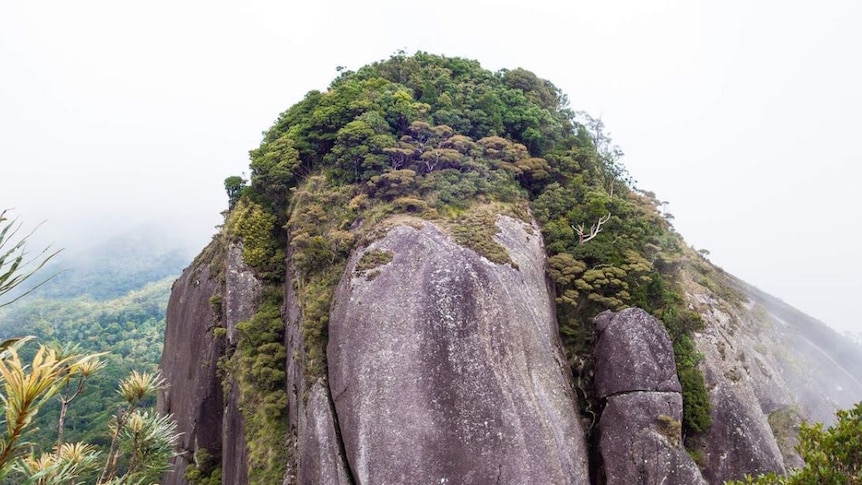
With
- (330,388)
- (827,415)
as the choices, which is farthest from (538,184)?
(827,415)

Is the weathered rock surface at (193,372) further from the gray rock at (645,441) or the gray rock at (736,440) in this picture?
the gray rock at (736,440)

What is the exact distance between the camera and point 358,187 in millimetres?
18578

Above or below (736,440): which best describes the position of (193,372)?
below

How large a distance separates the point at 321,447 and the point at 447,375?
4217 millimetres

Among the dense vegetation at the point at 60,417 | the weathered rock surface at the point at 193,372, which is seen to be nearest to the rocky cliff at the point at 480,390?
the weathered rock surface at the point at 193,372

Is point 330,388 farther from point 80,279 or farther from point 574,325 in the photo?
point 80,279

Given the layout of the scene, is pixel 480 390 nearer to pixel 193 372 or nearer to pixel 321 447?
pixel 321 447

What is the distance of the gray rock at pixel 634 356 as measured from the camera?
14.2 meters

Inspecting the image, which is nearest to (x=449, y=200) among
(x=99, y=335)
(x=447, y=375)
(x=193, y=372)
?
(x=447, y=375)

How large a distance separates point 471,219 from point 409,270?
3392mm

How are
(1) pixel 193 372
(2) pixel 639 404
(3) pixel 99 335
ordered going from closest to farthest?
(2) pixel 639 404
(1) pixel 193 372
(3) pixel 99 335

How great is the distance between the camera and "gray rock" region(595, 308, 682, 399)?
561 inches

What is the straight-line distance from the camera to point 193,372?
20.3 m

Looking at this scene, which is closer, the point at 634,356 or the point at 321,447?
the point at 321,447
